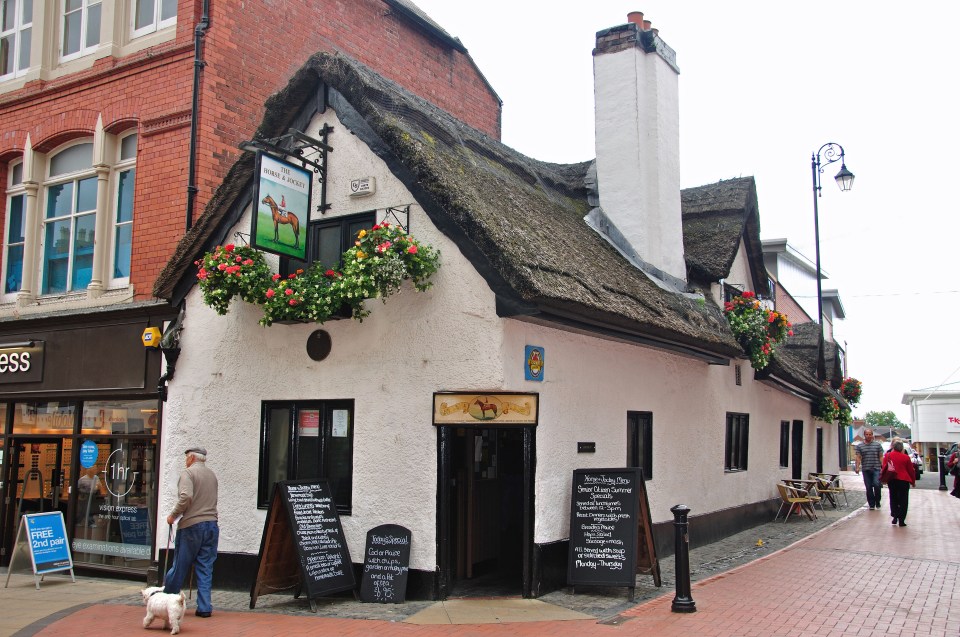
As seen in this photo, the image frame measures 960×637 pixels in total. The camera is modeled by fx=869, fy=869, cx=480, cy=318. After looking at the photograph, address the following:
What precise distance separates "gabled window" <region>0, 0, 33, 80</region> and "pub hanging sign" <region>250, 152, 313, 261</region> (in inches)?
298

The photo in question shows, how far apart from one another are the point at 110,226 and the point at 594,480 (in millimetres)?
8056

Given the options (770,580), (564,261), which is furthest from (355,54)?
(770,580)

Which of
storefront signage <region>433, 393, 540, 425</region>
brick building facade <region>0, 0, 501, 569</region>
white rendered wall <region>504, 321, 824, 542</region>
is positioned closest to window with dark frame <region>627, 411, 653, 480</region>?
white rendered wall <region>504, 321, 824, 542</region>

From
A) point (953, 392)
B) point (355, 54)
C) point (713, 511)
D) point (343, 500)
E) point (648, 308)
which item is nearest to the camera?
point (343, 500)

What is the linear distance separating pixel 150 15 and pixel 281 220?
221 inches

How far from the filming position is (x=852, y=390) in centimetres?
2366

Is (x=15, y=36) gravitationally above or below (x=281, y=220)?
above

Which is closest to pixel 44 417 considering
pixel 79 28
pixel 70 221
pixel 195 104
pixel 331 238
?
pixel 70 221

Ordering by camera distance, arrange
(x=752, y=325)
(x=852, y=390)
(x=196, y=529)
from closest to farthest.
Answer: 1. (x=196, y=529)
2. (x=752, y=325)
3. (x=852, y=390)

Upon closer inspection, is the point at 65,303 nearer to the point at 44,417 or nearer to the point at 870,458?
the point at 44,417

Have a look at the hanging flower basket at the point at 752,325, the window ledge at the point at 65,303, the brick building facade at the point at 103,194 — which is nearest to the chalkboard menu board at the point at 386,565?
the brick building facade at the point at 103,194

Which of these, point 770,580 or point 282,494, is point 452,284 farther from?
point 770,580

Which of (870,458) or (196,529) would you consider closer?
(196,529)

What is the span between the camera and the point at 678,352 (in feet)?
39.4
